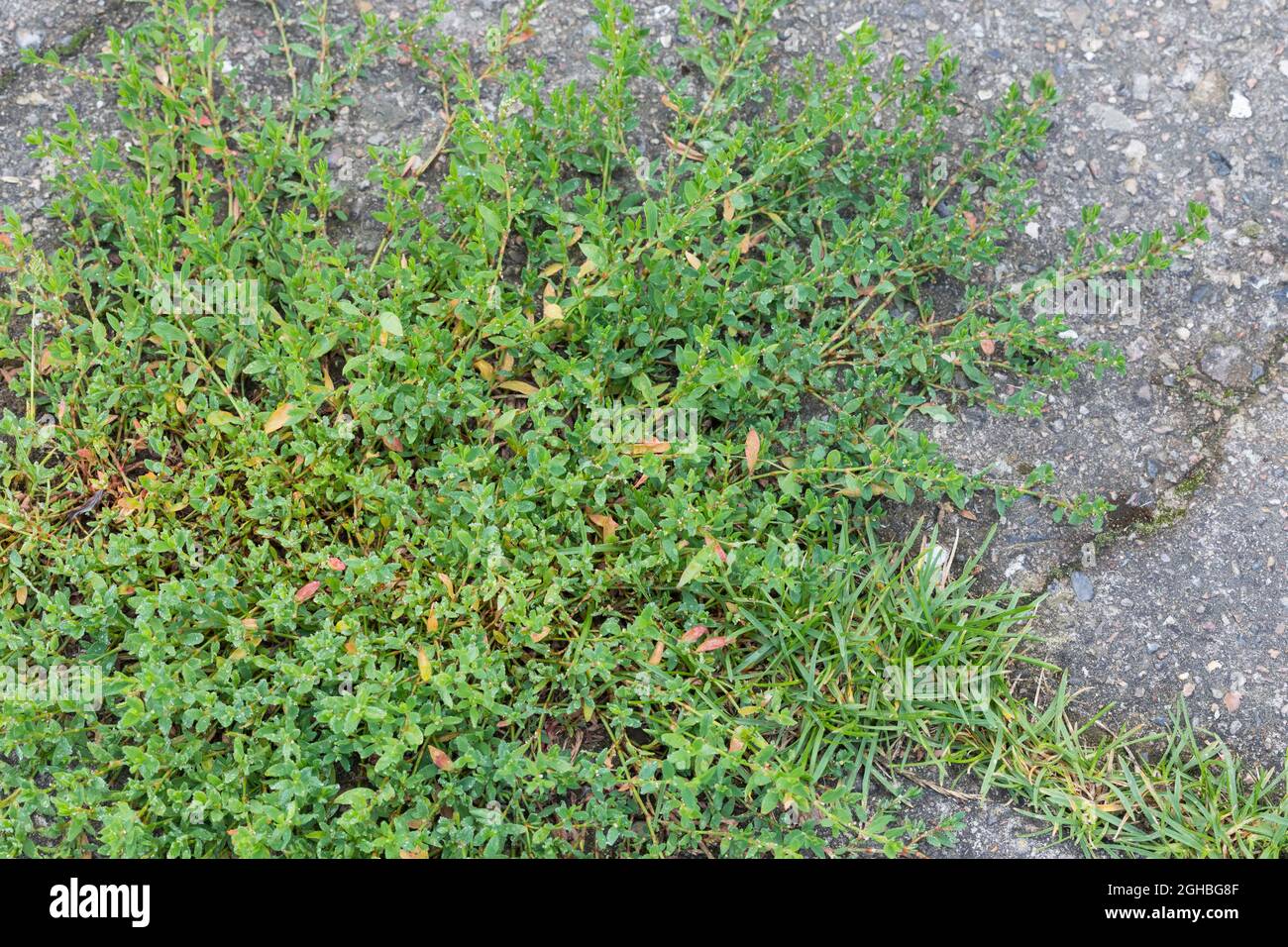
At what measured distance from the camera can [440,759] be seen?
3.11m

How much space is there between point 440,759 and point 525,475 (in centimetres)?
95

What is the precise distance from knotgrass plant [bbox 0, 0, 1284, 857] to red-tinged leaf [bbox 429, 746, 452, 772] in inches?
1.6

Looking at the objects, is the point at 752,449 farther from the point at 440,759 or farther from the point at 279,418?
the point at 279,418

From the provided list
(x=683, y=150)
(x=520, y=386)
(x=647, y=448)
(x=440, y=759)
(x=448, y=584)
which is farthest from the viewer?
(x=683, y=150)

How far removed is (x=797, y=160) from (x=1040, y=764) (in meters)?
2.21

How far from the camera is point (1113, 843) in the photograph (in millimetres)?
3363

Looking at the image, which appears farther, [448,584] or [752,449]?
[752,449]

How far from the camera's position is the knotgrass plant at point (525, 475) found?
313cm

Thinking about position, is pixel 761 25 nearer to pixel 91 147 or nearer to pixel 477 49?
pixel 477 49

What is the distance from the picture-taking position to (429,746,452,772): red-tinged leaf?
311 centimetres

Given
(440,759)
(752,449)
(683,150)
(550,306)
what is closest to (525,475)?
(550,306)

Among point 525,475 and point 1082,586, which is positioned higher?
point 525,475

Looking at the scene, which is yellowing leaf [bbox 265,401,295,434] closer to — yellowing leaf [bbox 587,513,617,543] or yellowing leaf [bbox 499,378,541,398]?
yellowing leaf [bbox 499,378,541,398]

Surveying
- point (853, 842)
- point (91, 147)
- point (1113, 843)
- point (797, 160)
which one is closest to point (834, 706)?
point (853, 842)
